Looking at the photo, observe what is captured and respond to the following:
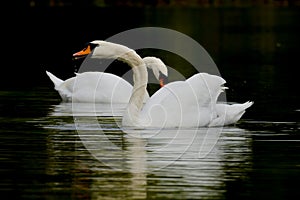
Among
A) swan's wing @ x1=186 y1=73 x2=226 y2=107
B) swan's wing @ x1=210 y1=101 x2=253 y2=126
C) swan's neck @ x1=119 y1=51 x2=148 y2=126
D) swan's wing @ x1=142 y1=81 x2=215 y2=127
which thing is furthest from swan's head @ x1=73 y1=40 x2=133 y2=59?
swan's wing @ x1=210 y1=101 x2=253 y2=126

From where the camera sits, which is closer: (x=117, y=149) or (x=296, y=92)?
(x=117, y=149)

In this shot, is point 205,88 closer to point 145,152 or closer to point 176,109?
point 176,109

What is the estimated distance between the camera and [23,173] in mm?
13266

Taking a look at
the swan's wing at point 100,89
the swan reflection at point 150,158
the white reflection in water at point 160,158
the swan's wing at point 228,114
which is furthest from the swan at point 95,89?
the swan's wing at point 228,114

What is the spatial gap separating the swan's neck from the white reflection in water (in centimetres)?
22

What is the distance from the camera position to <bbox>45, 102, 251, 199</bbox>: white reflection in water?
12508mm

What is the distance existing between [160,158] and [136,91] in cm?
372

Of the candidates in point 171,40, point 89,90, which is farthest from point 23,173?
point 171,40

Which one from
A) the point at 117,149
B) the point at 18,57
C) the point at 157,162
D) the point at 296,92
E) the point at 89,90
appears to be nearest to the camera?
the point at 157,162

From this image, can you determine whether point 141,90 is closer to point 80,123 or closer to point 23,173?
point 80,123

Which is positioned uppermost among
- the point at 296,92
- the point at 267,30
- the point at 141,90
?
the point at 141,90

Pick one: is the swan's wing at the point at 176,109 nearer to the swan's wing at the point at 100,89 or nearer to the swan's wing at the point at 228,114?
the swan's wing at the point at 228,114

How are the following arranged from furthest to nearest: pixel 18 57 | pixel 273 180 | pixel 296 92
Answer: pixel 18 57, pixel 296 92, pixel 273 180

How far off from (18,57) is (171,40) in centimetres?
1449
